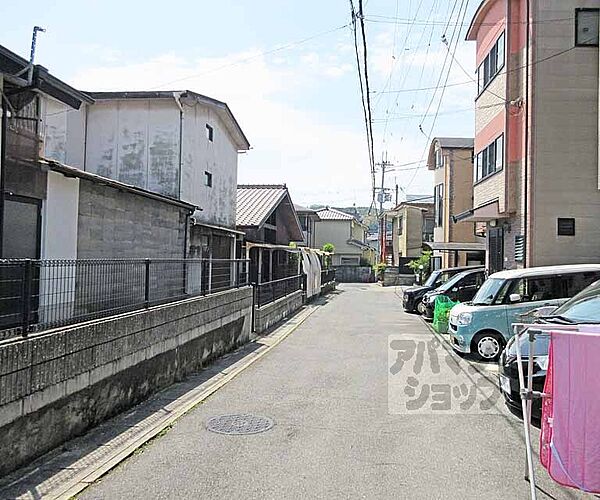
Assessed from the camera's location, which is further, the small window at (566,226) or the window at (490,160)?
the window at (490,160)

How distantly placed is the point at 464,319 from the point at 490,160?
8462mm

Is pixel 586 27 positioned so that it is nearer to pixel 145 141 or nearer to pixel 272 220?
pixel 145 141

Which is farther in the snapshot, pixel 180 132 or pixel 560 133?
pixel 180 132

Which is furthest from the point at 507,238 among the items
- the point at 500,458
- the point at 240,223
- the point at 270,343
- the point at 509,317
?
the point at 500,458

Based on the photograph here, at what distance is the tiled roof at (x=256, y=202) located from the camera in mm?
26984

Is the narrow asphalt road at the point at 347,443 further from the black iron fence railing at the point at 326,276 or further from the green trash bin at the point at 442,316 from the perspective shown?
the black iron fence railing at the point at 326,276

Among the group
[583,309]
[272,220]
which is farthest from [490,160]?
[272,220]

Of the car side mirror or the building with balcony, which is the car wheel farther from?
the building with balcony

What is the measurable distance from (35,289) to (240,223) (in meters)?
20.0

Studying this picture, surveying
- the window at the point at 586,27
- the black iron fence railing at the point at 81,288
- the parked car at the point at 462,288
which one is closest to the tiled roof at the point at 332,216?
the parked car at the point at 462,288

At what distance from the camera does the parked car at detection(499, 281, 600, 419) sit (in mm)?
6121

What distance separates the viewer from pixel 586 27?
1580 cm

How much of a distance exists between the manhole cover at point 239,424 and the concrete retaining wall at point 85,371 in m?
1.25

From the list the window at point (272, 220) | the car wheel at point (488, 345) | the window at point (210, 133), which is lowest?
the car wheel at point (488, 345)
